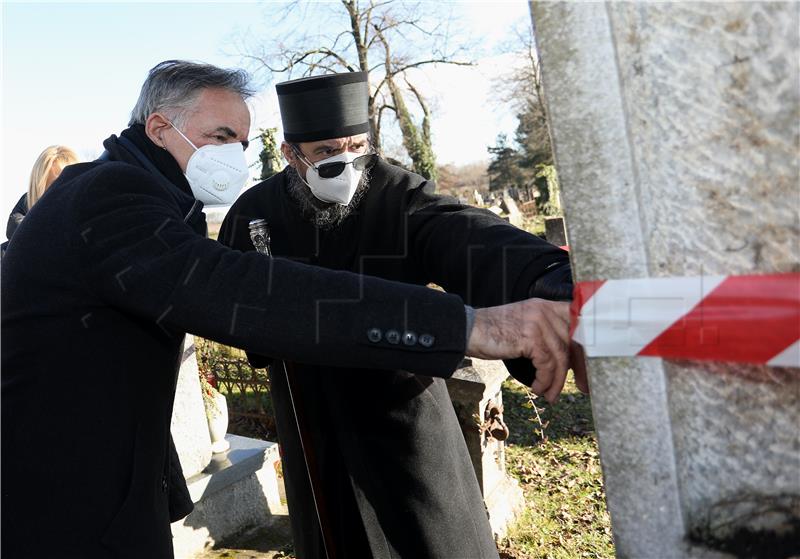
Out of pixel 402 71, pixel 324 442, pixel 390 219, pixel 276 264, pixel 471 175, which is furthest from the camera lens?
pixel 471 175

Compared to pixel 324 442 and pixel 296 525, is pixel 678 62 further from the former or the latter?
pixel 296 525

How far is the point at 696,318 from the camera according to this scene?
1078 millimetres

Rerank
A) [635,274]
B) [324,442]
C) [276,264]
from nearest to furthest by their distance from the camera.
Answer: [635,274] → [276,264] → [324,442]

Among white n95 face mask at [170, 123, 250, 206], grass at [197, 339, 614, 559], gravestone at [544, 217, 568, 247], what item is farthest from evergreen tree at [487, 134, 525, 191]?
white n95 face mask at [170, 123, 250, 206]

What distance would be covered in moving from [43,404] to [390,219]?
1477 mm

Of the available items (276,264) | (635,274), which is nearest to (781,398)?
(635,274)

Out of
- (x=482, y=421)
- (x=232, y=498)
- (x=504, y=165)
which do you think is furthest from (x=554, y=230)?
(x=504, y=165)

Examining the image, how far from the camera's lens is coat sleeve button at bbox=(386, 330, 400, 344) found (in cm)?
140

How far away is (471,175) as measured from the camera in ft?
206

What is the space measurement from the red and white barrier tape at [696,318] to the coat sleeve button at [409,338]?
357mm

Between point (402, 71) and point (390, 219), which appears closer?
point (390, 219)

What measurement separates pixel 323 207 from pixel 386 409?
0.97 m

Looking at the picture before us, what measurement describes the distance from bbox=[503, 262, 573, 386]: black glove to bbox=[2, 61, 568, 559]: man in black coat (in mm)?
176

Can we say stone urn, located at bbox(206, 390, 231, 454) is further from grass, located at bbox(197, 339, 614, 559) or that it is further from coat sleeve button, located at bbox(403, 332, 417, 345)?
coat sleeve button, located at bbox(403, 332, 417, 345)
